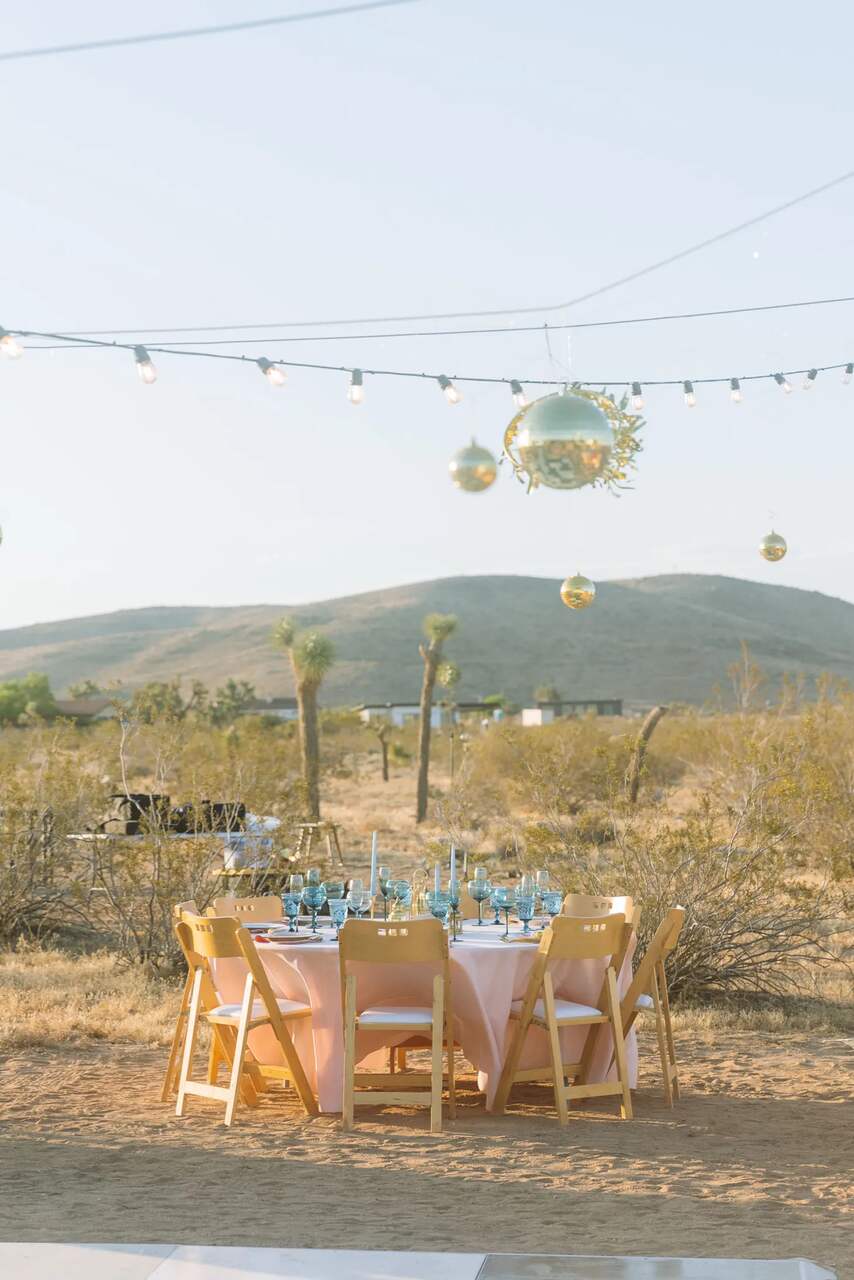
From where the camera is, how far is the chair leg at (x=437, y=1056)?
250 inches

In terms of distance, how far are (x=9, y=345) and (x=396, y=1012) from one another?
358 cm

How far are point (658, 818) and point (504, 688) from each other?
67666mm

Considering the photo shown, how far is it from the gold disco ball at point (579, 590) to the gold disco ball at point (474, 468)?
9.52ft

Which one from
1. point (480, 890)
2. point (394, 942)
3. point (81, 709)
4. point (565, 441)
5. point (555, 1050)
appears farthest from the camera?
point (81, 709)

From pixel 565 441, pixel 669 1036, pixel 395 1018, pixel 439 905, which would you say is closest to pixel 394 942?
pixel 395 1018

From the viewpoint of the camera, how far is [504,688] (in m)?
78.8

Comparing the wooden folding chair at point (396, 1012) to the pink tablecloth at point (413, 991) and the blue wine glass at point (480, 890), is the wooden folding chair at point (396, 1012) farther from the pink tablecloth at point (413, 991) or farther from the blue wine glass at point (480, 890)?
the blue wine glass at point (480, 890)

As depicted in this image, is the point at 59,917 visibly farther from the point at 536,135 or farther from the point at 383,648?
the point at 383,648

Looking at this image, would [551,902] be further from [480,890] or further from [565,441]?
[565,441]

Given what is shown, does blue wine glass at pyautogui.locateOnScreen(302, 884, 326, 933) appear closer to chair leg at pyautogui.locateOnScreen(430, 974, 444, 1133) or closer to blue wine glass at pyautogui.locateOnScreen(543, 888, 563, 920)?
chair leg at pyautogui.locateOnScreen(430, 974, 444, 1133)

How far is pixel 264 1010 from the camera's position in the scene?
273 inches

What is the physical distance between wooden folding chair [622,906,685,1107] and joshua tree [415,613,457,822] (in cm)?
1733

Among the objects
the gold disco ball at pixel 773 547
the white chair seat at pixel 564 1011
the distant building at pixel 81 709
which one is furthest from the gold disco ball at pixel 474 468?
the distant building at pixel 81 709

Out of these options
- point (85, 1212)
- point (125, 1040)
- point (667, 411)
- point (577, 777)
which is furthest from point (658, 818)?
point (577, 777)
